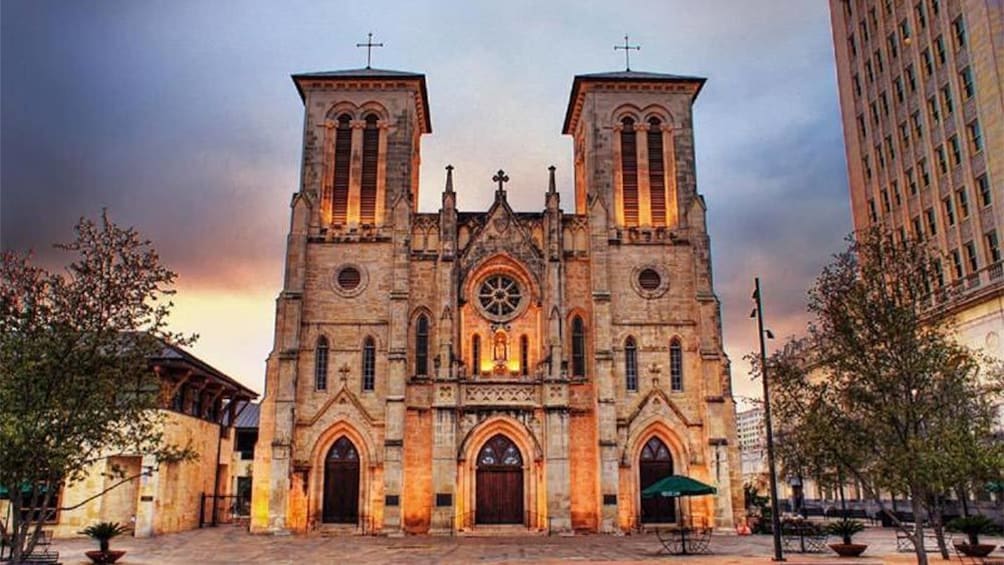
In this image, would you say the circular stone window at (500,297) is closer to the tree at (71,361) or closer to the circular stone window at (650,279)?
the circular stone window at (650,279)

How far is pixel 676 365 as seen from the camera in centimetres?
3922

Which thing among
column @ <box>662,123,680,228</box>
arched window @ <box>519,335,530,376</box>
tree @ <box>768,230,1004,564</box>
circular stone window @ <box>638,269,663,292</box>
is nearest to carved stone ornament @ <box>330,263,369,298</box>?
arched window @ <box>519,335,530,376</box>

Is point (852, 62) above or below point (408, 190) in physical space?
above

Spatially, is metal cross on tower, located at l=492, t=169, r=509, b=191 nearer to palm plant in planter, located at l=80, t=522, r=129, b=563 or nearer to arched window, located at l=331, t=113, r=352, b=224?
arched window, located at l=331, t=113, r=352, b=224

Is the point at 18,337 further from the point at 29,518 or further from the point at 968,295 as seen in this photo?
the point at 968,295

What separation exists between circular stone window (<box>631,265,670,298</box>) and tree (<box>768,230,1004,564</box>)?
19.1m

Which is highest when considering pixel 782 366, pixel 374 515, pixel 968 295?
pixel 968 295

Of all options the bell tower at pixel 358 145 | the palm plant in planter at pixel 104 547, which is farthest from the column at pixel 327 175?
the palm plant in planter at pixel 104 547

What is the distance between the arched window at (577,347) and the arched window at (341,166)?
13289 mm

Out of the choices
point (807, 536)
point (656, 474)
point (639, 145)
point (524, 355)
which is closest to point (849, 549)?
point (807, 536)

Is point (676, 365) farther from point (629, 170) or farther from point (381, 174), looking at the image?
point (381, 174)

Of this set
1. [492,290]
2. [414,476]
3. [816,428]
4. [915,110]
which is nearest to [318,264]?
[492,290]

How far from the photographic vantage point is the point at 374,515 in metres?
36.6

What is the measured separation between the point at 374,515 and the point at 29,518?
70.3 feet
